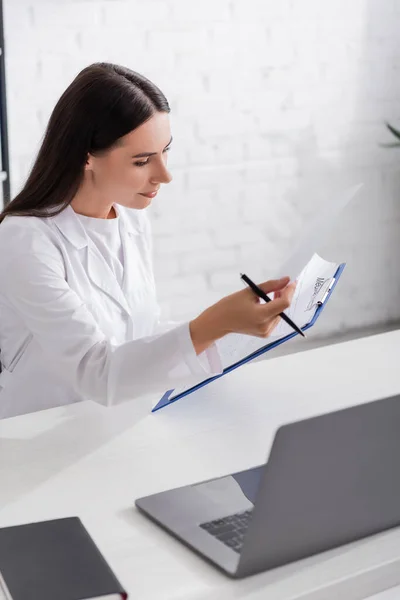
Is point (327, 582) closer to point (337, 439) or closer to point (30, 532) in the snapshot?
point (337, 439)

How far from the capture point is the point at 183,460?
1.28 metres

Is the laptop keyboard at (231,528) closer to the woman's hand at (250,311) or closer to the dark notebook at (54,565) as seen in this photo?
the dark notebook at (54,565)

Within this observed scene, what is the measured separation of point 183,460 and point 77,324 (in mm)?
359

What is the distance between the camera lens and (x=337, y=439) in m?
0.92

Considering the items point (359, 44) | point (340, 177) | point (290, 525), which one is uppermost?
point (359, 44)

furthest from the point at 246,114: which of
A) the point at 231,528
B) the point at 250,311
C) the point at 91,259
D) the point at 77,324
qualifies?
the point at 231,528

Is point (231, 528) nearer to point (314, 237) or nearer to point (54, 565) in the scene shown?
point (54, 565)

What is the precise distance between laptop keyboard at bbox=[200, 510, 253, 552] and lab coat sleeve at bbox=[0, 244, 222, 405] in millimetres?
350

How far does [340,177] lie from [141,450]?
270cm

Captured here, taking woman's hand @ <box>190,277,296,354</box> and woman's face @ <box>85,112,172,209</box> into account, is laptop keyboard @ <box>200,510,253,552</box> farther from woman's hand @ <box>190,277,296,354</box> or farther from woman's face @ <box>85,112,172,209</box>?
woman's face @ <box>85,112,172,209</box>

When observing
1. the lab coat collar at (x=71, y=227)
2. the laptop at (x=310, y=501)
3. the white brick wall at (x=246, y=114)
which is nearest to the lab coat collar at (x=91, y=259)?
the lab coat collar at (x=71, y=227)

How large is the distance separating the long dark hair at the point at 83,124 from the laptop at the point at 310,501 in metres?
0.80

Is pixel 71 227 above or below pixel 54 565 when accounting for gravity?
above

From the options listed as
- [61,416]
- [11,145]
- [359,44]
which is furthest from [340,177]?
[61,416]
